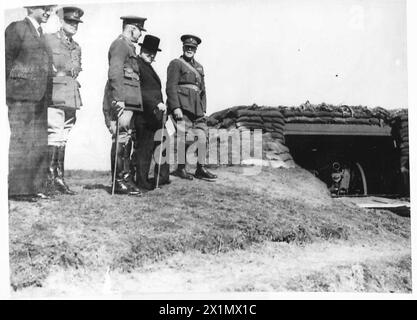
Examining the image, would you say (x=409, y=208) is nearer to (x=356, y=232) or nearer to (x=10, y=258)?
(x=356, y=232)

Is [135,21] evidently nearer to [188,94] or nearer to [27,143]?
[188,94]

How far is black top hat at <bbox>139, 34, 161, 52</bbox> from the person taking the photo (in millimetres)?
5945

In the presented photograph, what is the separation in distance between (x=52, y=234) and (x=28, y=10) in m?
2.45

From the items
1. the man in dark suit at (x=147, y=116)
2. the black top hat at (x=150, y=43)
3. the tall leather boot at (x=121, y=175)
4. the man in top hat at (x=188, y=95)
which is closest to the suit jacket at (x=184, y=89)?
the man in top hat at (x=188, y=95)

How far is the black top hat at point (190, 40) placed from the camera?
19.5ft

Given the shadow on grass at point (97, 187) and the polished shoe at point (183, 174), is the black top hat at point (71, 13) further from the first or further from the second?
the polished shoe at point (183, 174)

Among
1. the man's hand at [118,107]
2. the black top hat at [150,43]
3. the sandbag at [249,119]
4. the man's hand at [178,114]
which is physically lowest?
the sandbag at [249,119]

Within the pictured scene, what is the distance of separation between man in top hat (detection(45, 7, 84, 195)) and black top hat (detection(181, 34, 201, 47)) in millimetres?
1164

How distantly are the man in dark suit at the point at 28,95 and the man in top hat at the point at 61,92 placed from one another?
0.22 feet

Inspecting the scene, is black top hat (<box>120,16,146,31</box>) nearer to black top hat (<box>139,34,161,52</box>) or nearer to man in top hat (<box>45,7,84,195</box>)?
black top hat (<box>139,34,161,52</box>)

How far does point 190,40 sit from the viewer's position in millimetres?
5953

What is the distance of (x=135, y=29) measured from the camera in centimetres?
594

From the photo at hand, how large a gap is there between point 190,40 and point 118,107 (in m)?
1.08
